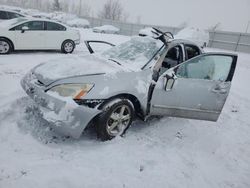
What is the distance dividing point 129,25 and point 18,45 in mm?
26954

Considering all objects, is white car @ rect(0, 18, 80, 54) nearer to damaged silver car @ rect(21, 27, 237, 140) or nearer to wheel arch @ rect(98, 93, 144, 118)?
damaged silver car @ rect(21, 27, 237, 140)

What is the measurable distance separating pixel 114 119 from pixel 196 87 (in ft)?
5.54

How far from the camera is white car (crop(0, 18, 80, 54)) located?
9211mm

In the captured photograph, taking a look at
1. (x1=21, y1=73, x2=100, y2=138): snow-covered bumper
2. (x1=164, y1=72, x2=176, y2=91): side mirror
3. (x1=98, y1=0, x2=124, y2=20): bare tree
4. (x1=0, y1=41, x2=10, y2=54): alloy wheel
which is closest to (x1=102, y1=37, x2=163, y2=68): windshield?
(x1=164, y1=72, x2=176, y2=91): side mirror

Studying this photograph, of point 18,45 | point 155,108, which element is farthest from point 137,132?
point 18,45

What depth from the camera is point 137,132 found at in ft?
14.6

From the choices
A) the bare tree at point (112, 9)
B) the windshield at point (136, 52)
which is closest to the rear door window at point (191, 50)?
the windshield at point (136, 52)

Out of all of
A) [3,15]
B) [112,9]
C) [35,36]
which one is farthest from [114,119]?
[112,9]

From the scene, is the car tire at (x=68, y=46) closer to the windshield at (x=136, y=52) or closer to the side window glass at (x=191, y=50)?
the windshield at (x=136, y=52)

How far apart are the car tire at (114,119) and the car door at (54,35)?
7558 mm

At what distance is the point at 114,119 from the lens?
391 centimetres

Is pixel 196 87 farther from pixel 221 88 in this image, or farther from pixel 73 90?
pixel 73 90

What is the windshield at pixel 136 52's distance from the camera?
14.1ft

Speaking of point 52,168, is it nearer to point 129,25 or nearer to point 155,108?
point 155,108
